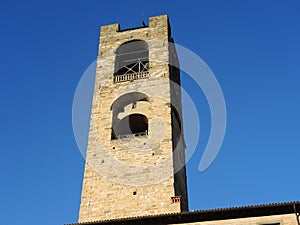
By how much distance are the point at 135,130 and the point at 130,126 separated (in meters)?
0.35

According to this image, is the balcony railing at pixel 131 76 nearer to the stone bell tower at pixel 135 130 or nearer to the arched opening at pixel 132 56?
the stone bell tower at pixel 135 130

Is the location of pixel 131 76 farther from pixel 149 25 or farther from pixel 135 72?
pixel 149 25

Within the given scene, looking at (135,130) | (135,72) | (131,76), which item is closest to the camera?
(135,130)

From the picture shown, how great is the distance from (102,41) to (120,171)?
30.7ft

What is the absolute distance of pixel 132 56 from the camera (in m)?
26.6

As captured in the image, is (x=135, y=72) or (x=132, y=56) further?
(x=132, y=56)

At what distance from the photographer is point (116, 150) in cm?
2130

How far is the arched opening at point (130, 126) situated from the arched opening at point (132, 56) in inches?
133

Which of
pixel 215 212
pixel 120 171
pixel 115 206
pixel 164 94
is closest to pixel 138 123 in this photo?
pixel 164 94

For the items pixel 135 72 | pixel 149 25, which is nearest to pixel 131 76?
pixel 135 72

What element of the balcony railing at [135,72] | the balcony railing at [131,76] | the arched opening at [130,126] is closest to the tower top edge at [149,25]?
the balcony railing at [135,72]

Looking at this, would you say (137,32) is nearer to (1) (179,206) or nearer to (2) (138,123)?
(2) (138,123)

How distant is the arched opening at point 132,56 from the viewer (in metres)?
25.9

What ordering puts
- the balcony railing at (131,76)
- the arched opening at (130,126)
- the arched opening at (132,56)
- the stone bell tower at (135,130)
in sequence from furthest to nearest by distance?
the arched opening at (132,56) < the balcony railing at (131,76) < the arched opening at (130,126) < the stone bell tower at (135,130)
